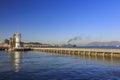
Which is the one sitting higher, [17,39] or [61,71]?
[17,39]

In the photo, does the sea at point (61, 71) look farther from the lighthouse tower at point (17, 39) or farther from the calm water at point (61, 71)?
the lighthouse tower at point (17, 39)

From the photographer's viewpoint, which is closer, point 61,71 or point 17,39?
point 61,71

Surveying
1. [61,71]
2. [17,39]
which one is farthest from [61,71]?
[17,39]

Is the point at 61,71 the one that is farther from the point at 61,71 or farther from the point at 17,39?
the point at 17,39

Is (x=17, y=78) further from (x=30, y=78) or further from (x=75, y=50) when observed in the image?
(x=75, y=50)

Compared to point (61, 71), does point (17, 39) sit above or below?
above

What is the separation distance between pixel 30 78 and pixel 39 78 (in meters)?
1.36

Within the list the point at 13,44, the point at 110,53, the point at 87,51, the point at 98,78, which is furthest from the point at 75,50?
the point at 13,44

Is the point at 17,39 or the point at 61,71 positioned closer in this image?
the point at 61,71

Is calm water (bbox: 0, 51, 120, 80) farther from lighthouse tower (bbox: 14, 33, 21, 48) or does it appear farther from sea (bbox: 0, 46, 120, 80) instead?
lighthouse tower (bbox: 14, 33, 21, 48)

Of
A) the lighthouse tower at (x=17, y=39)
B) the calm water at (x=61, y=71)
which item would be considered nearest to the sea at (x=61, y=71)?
the calm water at (x=61, y=71)

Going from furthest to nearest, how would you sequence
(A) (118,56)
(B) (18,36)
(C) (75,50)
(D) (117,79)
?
(B) (18,36), (C) (75,50), (A) (118,56), (D) (117,79)

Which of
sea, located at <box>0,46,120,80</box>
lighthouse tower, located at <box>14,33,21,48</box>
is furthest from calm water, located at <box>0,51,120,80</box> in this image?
lighthouse tower, located at <box>14,33,21,48</box>

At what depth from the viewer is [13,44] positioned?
15800cm
